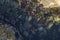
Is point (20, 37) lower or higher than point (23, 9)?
lower

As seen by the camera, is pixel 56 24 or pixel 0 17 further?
pixel 0 17

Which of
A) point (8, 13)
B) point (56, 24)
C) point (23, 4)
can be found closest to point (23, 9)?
point (23, 4)

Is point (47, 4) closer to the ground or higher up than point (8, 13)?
higher up

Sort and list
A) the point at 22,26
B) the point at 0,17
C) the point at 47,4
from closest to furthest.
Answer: the point at 47,4, the point at 22,26, the point at 0,17

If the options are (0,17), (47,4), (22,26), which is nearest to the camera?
(47,4)

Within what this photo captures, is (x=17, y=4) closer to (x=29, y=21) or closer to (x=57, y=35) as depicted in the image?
(x=29, y=21)

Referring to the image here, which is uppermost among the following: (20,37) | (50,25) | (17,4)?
(17,4)

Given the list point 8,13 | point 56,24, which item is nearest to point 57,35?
point 56,24

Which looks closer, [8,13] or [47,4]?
[47,4]

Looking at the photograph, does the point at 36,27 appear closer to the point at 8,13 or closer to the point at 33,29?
the point at 33,29
